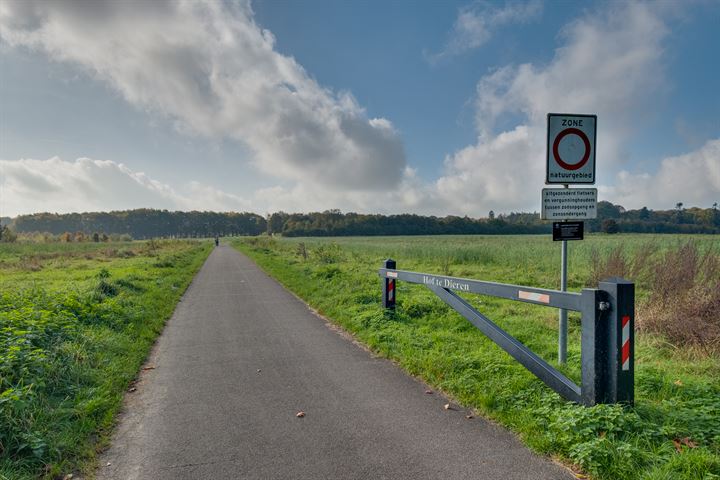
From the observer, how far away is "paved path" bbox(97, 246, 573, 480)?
10.5 ft

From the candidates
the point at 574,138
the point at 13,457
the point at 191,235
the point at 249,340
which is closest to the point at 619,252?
the point at 574,138

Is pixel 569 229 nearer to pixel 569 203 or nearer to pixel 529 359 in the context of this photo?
pixel 569 203

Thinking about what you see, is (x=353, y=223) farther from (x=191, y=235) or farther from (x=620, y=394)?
(x=620, y=394)

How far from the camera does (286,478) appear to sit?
3070 millimetres

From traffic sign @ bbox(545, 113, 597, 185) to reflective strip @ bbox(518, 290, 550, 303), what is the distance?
1495 millimetres

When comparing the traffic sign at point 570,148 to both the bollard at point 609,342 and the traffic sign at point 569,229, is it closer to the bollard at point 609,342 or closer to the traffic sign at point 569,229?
the traffic sign at point 569,229

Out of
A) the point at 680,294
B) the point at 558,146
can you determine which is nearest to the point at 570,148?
the point at 558,146

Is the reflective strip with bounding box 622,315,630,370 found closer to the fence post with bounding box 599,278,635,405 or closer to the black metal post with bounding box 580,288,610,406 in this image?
the fence post with bounding box 599,278,635,405

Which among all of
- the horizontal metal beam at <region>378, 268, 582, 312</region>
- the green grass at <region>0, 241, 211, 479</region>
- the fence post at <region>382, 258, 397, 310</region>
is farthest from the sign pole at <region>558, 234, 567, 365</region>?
the green grass at <region>0, 241, 211, 479</region>

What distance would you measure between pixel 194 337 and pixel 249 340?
1.23 meters

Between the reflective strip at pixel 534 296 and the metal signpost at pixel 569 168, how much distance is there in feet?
2.52

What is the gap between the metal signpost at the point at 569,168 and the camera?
5.01 m

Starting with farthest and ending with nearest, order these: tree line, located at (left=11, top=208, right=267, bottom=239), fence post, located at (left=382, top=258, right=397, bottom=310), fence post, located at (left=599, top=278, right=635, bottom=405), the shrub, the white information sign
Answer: tree line, located at (left=11, top=208, right=267, bottom=239) → fence post, located at (left=382, top=258, right=397, bottom=310) → the shrub → the white information sign → fence post, located at (left=599, top=278, right=635, bottom=405)

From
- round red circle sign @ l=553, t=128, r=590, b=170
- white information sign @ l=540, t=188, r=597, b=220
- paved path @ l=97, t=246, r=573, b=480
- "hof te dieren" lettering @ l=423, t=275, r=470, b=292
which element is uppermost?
round red circle sign @ l=553, t=128, r=590, b=170
